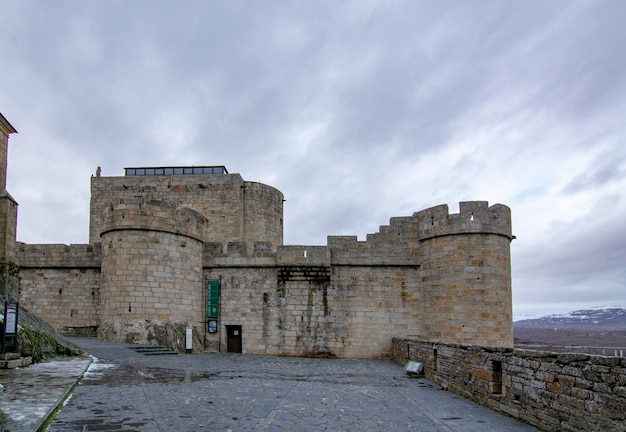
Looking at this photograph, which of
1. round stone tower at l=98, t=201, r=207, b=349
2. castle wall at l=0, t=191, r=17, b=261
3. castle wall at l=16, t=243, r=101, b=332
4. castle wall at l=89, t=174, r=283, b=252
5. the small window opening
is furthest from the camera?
castle wall at l=89, t=174, r=283, b=252

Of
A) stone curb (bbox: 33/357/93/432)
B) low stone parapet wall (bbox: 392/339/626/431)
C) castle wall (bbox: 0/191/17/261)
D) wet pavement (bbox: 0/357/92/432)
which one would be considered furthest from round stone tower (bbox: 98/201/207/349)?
low stone parapet wall (bbox: 392/339/626/431)

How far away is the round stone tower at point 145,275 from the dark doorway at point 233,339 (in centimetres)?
Result: 167

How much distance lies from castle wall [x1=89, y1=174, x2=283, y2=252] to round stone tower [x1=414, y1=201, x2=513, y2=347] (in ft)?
33.4

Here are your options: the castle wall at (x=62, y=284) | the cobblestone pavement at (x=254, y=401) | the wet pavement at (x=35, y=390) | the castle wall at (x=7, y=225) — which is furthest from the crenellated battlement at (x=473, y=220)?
the castle wall at (x=7, y=225)

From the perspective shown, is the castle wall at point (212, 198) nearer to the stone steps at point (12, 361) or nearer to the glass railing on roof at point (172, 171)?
the glass railing on roof at point (172, 171)

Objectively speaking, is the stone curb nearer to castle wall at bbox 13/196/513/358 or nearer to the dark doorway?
castle wall at bbox 13/196/513/358

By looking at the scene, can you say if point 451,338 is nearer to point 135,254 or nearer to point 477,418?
point 477,418

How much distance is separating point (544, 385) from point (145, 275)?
1427 centimetres

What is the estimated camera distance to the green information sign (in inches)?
824

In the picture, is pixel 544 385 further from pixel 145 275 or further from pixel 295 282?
pixel 145 275

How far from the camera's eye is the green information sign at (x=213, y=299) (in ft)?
68.6

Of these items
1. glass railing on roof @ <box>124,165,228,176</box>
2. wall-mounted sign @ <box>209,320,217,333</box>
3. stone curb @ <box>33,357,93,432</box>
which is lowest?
stone curb @ <box>33,357,93,432</box>

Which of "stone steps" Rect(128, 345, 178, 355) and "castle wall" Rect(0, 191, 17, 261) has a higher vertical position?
"castle wall" Rect(0, 191, 17, 261)

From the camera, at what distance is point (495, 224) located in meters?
19.4
